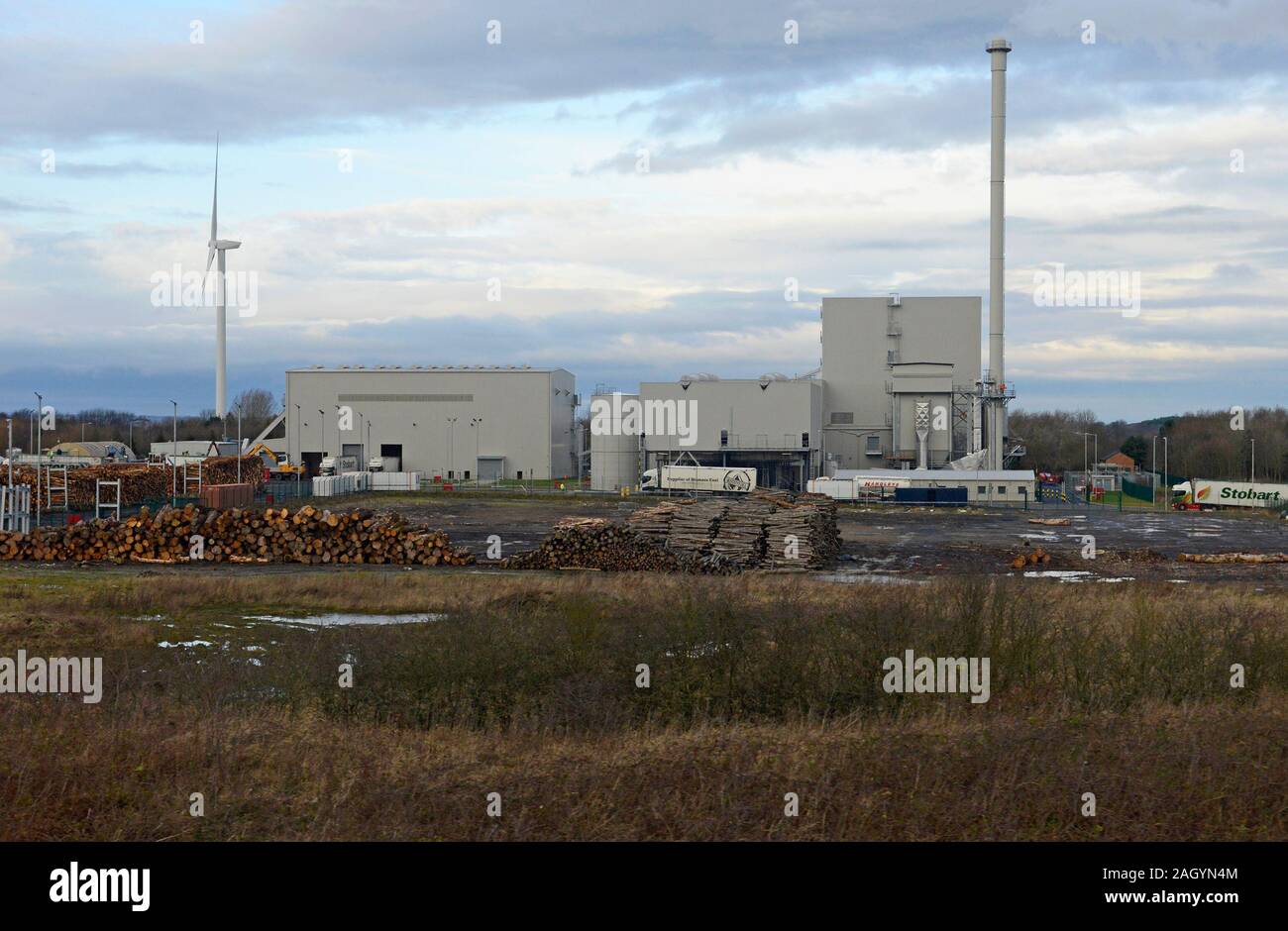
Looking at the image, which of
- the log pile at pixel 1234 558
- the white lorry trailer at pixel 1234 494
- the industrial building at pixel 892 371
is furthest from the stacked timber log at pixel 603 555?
the industrial building at pixel 892 371

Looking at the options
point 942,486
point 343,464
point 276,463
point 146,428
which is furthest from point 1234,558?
point 146,428

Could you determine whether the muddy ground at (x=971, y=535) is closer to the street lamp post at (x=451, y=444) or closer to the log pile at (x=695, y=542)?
the log pile at (x=695, y=542)

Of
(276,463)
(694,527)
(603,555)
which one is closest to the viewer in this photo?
(603,555)

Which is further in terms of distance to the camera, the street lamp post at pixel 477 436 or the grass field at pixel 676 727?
the street lamp post at pixel 477 436

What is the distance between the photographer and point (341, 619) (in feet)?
78.7

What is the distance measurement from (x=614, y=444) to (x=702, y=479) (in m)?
10.8

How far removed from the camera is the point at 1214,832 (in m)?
8.51

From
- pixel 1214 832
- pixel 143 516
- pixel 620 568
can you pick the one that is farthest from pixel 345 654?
pixel 143 516

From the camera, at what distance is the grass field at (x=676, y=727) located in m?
8.84

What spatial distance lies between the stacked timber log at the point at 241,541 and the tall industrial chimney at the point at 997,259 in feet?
189

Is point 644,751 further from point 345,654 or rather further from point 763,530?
point 763,530

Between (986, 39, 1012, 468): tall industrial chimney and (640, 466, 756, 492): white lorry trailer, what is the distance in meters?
20.2

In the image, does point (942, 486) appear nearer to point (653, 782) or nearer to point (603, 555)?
point (603, 555)
